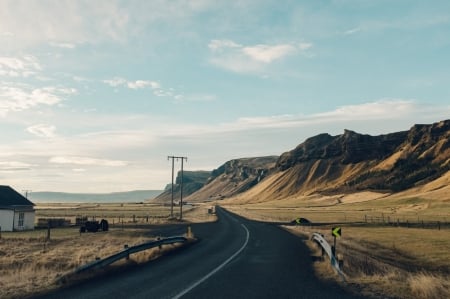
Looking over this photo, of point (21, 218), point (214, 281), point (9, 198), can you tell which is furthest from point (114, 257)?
point (9, 198)

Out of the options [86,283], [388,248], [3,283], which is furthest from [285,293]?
[388,248]

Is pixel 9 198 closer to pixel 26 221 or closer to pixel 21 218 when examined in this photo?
pixel 21 218

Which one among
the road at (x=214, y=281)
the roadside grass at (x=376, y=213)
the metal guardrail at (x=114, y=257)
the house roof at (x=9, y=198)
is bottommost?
the road at (x=214, y=281)

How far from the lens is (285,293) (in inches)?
458

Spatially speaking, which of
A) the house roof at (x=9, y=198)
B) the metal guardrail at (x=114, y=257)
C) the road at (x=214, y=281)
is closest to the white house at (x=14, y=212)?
the house roof at (x=9, y=198)

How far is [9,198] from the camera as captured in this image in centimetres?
5747

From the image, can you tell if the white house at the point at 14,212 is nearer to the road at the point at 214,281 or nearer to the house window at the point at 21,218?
the house window at the point at 21,218

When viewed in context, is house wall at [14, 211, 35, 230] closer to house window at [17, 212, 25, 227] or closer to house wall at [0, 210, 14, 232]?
house window at [17, 212, 25, 227]

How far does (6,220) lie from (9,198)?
473cm

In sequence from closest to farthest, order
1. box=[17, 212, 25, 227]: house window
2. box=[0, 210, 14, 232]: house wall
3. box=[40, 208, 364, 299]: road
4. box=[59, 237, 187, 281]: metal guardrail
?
box=[40, 208, 364, 299]: road, box=[59, 237, 187, 281]: metal guardrail, box=[0, 210, 14, 232]: house wall, box=[17, 212, 25, 227]: house window

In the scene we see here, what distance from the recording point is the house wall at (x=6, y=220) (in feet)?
174

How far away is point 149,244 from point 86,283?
293 inches

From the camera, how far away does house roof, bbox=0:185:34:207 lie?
5606 cm

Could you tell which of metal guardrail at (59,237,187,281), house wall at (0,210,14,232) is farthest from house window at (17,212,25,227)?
metal guardrail at (59,237,187,281)
